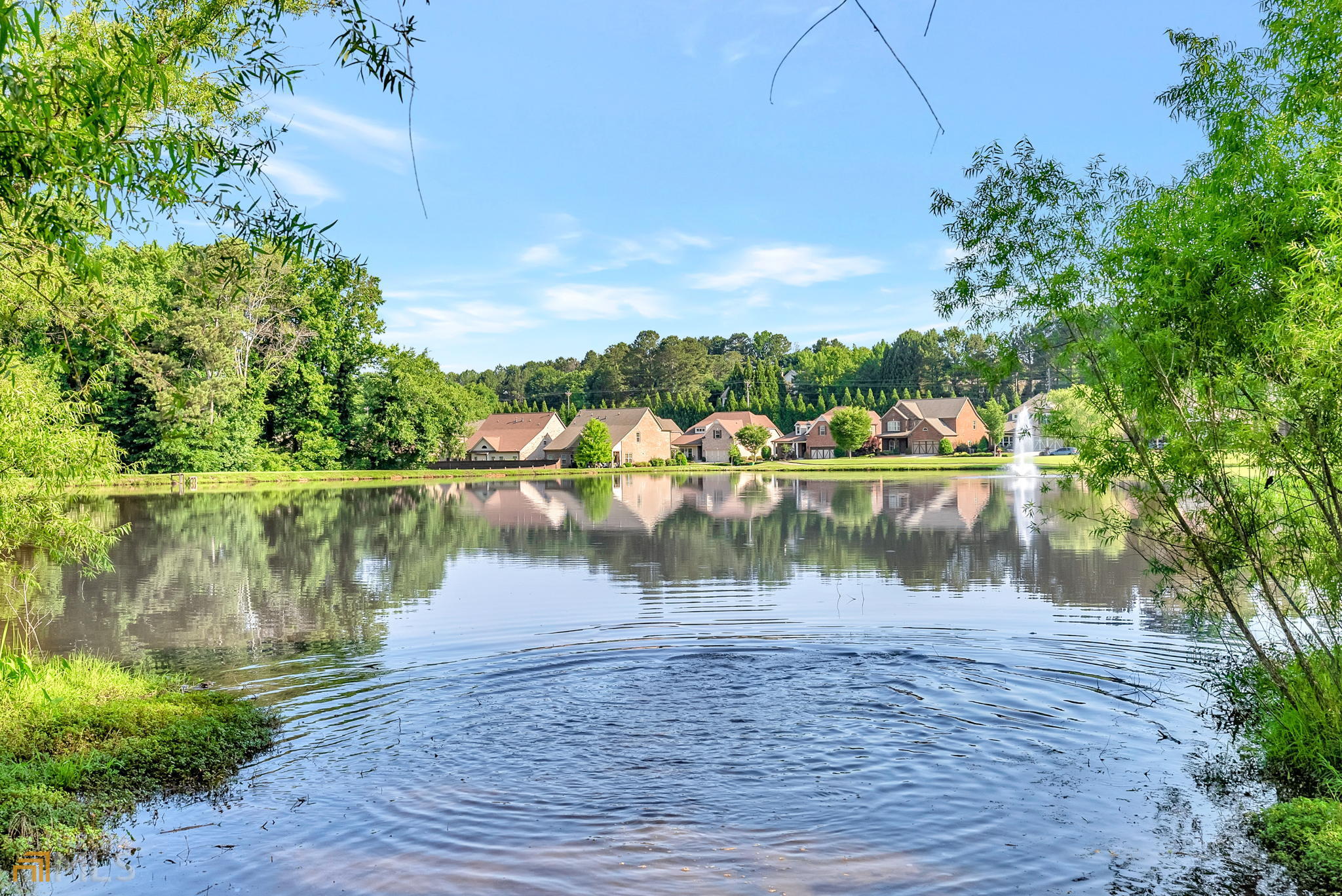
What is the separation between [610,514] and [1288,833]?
36303 mm

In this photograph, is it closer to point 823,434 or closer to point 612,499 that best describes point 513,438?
point 823,434

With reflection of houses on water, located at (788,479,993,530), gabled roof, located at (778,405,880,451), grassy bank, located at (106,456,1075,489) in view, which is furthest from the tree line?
reflection of houses on water, located at (788,479,993,530)

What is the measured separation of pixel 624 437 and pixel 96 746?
334 feet

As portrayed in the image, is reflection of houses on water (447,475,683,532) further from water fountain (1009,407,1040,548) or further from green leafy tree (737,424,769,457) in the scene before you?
green leafy tree (737,424,769,457)

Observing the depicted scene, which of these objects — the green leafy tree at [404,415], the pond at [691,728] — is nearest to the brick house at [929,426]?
the green leafy tree at [404,415]

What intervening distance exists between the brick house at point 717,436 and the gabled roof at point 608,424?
5.89 m

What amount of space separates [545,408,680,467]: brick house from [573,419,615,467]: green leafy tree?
4.51 meters

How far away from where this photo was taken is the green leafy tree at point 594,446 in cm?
10075

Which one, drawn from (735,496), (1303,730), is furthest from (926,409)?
(1303,730)

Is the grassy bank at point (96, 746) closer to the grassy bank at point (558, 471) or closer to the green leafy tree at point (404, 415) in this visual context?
the grassy bank at point (558, 471)

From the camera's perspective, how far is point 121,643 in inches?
645

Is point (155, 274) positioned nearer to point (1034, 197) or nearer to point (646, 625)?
point (646, 625)

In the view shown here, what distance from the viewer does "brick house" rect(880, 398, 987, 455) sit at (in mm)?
110688

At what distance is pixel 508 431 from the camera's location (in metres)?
115
